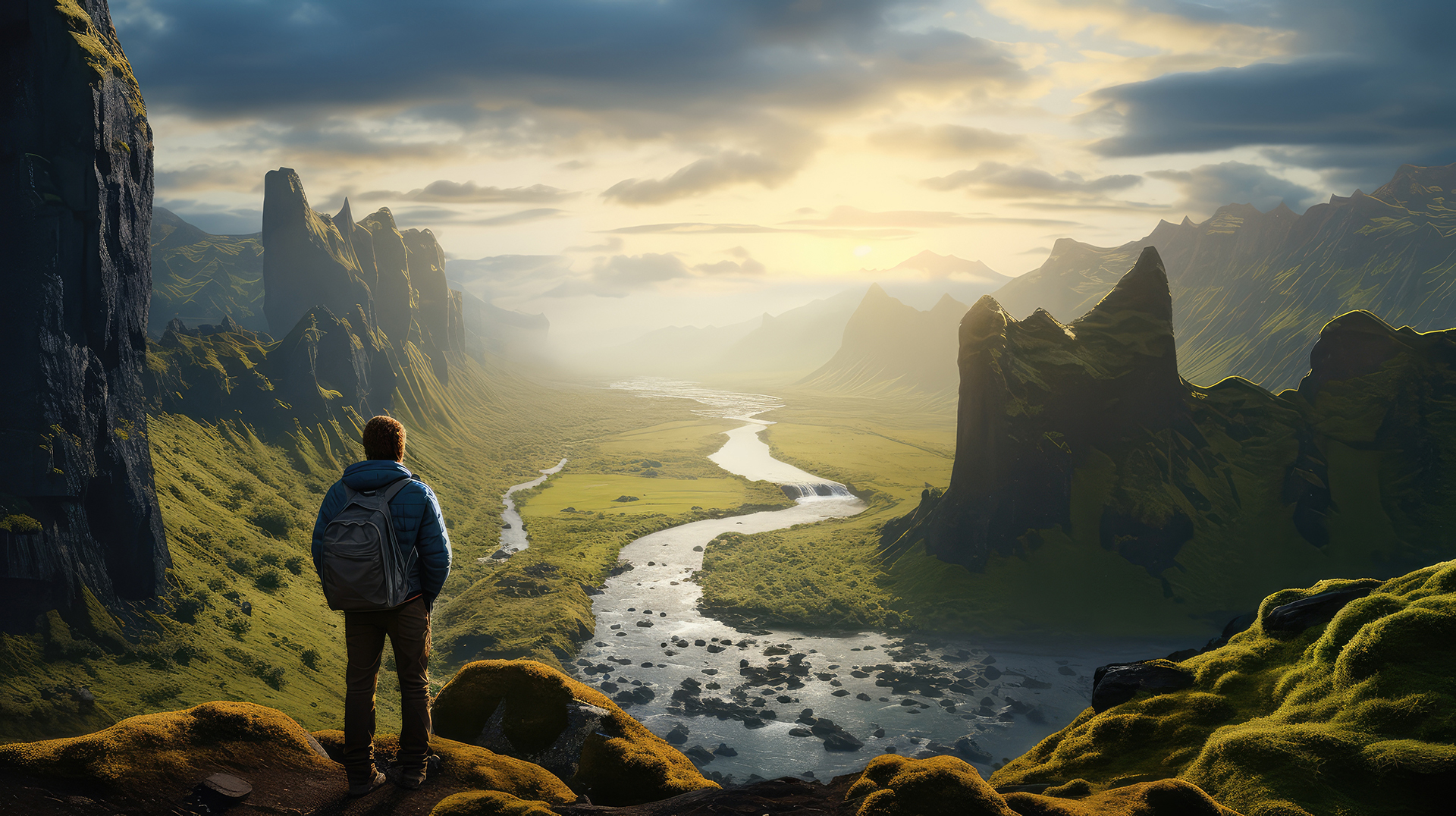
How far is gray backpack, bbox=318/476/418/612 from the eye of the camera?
9773mm

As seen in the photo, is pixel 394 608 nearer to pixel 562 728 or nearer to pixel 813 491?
pixel 562 728

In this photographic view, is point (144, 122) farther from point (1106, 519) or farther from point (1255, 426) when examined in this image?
point (1255, 426)

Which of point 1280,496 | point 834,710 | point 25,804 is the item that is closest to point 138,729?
point 25,804

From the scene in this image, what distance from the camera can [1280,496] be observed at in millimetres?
93938

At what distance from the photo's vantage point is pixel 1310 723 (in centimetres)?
1752

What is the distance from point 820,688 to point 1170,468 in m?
59.3

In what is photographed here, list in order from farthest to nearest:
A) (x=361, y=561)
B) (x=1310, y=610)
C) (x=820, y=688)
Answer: (x=820, y=688) → (x=1310, y=610) → (x=361, y=561)

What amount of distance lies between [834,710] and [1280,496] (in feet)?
A: 233

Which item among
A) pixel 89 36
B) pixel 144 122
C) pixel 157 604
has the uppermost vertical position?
pixel 89 36

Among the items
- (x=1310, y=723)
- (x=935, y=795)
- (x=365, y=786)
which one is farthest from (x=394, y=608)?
(x=1310, y=723)

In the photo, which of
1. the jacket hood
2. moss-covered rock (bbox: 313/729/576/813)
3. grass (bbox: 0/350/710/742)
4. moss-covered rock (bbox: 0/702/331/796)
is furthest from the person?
grass (bbox: 0/350/710/742)

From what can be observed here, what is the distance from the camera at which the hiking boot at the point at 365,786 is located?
11055 millimetres

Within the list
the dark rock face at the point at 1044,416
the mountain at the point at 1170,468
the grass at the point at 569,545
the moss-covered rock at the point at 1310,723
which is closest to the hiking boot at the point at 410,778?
the moss-covered rock at the point at 1310,723

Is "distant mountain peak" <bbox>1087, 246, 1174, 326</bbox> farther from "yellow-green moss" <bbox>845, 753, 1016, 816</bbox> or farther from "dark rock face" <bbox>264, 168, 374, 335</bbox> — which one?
"dark rock face" <bbox>264, 168, 374, 335</bbox>
